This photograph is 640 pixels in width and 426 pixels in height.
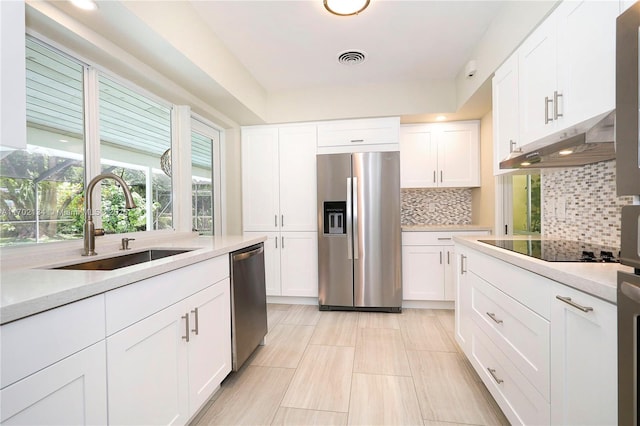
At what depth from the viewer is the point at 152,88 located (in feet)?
7.30

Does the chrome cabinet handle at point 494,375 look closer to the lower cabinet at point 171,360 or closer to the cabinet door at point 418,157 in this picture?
the lower cabinet at point 171,360

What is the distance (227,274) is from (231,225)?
179cm

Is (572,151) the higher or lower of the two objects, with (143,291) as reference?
higher

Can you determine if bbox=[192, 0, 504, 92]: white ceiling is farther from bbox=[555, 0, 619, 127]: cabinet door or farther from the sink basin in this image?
the sink basin

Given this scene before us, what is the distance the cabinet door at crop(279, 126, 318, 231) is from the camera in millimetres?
3395

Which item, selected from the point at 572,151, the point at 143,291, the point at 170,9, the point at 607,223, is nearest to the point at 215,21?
the point at 170,9

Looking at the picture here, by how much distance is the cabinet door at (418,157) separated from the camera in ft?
11.4

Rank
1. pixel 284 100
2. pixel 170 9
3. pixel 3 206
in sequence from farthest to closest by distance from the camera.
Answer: pixel 284 100
pixel 170 9
pixel 3 206

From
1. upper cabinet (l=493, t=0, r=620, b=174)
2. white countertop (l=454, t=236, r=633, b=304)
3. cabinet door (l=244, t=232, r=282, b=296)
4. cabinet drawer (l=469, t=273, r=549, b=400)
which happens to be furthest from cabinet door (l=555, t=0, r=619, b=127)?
cabinet door (l=244, t=232, r=282, b=296)

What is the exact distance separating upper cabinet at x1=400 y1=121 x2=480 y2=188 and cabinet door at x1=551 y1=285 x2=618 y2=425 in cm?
260

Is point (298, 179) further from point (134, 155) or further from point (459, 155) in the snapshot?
point (459, 155)

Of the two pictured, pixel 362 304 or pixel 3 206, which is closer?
pixel 3 206

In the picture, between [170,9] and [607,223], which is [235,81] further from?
[607,223]

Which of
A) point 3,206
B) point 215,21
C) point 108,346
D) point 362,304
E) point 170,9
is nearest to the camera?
point 108,346
